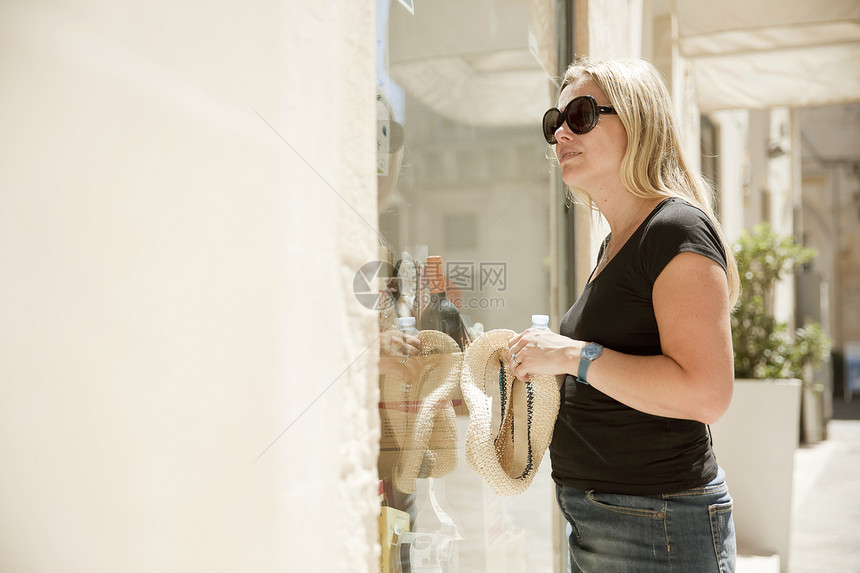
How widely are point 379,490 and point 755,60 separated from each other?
20.6 feet

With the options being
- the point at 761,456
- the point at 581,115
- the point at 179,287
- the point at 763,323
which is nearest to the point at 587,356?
the point at 581,115

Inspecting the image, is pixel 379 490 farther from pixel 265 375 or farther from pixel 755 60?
pixel 755 60

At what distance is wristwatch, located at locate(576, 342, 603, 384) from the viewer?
4.64 feet

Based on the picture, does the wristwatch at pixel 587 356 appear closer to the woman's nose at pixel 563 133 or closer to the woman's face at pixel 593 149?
the woman's face at pixel 593 149

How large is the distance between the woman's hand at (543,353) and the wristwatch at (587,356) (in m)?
0.01

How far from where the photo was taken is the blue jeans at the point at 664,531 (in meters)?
1.40

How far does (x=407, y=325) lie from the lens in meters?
1.65

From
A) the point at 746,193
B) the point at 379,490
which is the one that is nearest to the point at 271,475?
the point at 379,490

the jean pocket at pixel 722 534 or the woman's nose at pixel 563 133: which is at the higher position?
the woman's nose at pixel 563 133

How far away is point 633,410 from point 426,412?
1.53ft

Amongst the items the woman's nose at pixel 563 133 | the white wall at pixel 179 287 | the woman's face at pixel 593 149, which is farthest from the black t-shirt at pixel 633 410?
the white wall at pixel 179 287

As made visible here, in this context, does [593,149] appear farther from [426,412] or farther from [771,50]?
[771,50]

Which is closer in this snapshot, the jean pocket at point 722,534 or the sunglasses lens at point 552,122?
the jean pocket at point 722,534

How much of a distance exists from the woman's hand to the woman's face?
1.12ft
